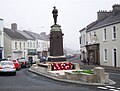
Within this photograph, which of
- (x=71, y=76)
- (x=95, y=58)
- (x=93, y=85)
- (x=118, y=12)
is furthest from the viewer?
(x=95, y=58)

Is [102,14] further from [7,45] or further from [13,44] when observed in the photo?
[7,45]

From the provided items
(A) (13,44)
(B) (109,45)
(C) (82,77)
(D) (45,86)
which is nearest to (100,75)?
(C) (82,77)

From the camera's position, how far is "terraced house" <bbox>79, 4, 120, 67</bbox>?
3985 centimetres

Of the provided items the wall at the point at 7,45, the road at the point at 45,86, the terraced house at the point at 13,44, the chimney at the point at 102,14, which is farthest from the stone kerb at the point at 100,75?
the wall at the point at 7,45

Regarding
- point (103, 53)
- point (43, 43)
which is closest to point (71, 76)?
point (103, 53)

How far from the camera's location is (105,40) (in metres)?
43.6

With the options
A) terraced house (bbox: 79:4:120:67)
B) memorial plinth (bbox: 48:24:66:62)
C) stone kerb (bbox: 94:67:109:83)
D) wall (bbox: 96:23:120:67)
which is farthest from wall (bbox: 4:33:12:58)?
stone kerb (bbox: 94:67:109:83)

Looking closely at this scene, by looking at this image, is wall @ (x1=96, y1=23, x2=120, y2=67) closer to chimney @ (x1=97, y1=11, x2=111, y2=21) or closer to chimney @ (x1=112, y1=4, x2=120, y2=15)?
chimney @ (x1=112, y1=4, x2=120, y2=15)

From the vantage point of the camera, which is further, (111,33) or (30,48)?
(30,48)

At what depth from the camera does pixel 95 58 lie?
49219mm

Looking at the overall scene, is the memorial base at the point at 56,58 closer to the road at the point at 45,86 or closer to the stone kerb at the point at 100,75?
the road at the point at 45,86

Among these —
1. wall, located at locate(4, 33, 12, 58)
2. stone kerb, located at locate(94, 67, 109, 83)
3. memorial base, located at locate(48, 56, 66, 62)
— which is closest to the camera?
stone kerb, located at locate(94, 67, 109, 83)

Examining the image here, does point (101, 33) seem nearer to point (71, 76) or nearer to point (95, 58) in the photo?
point (95, 58)

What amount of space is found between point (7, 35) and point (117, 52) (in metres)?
29.9
